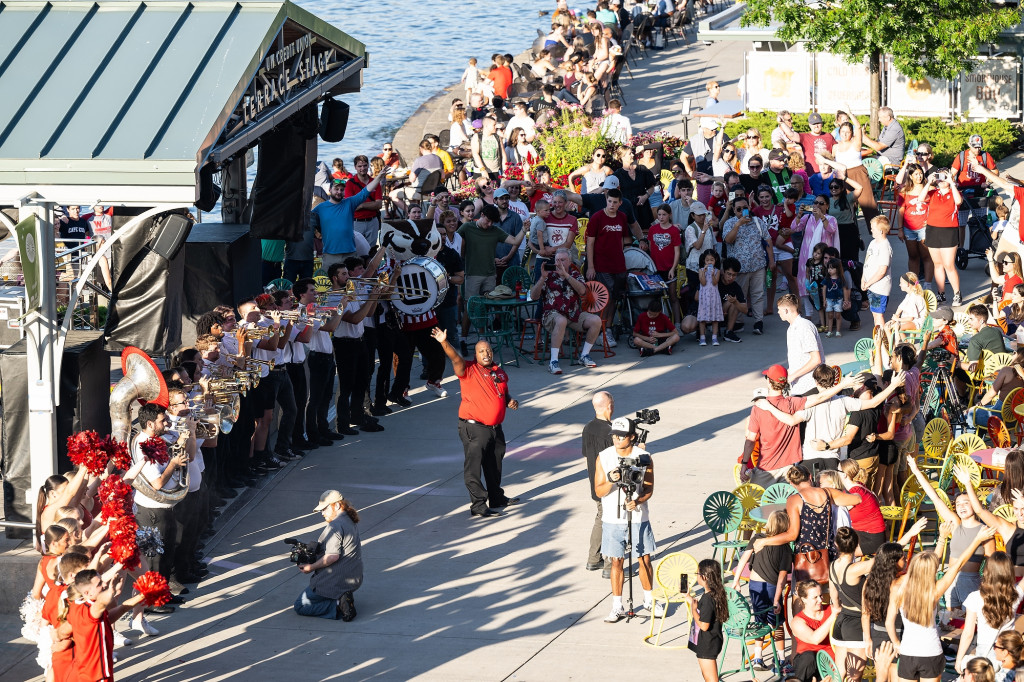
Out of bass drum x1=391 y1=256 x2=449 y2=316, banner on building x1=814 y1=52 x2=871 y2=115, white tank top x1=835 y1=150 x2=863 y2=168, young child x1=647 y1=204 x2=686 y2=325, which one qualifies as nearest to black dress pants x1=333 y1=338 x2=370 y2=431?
bass drum x1=391 y1=256 x2=449 y2=316

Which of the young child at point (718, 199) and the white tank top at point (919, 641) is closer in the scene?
the white tank top at point (919, 641)

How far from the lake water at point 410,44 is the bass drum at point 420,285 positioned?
2188 cm

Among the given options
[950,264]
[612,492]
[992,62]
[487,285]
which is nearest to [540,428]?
[487,285]

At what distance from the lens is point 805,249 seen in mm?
17344

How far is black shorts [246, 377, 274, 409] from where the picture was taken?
12.7m

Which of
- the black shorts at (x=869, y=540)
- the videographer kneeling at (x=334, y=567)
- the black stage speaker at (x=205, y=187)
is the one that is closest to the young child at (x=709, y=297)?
the black shorts at (x=869, y=540)

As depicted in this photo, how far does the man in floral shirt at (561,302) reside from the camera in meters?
16.1

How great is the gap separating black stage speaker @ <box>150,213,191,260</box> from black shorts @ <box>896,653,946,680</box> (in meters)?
6.16

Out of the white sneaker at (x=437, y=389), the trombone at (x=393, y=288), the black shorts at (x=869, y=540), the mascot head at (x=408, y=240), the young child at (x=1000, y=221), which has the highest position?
the mascot head at (x=408, y=240)

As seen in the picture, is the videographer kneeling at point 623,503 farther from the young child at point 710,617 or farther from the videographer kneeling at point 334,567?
the videographer kneeling at point 334,567

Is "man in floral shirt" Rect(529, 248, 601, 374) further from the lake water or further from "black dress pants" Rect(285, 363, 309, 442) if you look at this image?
the lake water

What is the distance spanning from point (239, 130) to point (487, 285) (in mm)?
5687

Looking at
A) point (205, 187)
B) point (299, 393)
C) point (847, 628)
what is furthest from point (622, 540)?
point (299, 393)

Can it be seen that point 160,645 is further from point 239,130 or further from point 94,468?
point 239,130
